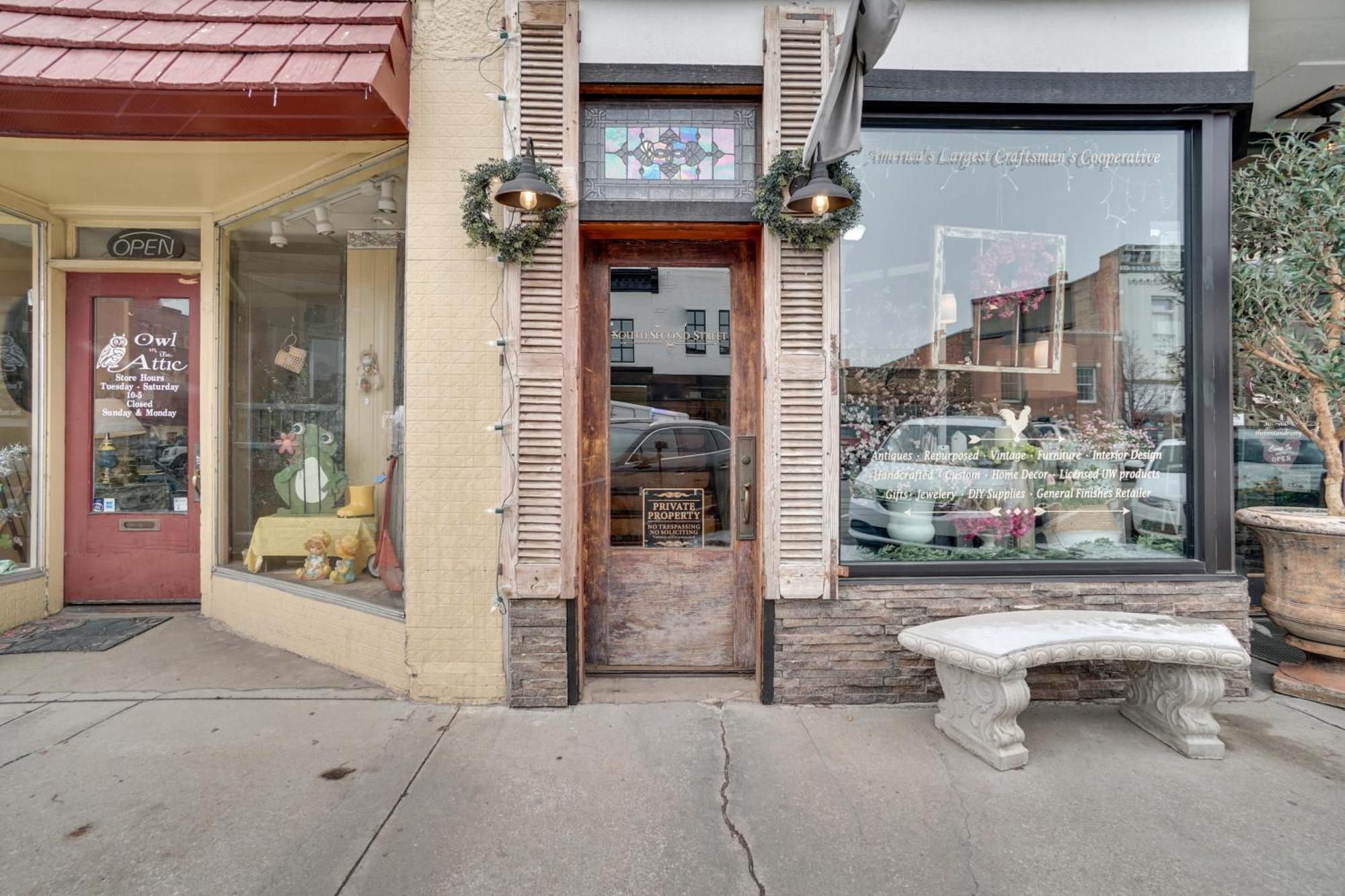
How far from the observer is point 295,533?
452 cm

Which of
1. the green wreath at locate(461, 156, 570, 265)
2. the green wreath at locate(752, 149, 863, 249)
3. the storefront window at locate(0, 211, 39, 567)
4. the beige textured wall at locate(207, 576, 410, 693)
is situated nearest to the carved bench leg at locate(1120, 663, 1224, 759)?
the green wreath at locate(752, 149, 863, 249)

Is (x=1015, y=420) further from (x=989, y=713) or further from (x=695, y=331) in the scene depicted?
(x=695, y=331)

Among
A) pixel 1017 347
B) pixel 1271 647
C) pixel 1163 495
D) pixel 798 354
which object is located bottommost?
pixel 1271 647

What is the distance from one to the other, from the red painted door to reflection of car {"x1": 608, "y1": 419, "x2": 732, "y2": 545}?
360 centimetres

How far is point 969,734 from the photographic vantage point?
9.89 feet

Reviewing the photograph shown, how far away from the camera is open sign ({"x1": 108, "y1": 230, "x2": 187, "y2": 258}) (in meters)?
4.86

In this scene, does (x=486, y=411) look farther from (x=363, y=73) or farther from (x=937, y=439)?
(x=937, y=439)

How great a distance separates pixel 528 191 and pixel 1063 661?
3489 mm

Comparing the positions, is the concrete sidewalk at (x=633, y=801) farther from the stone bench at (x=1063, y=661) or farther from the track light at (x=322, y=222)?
the track light at (x=322, y=222)

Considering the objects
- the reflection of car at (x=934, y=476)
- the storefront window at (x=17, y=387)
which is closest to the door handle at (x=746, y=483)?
the reflection of car at (x=934, y=476)

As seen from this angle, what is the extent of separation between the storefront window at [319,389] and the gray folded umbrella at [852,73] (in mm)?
2764

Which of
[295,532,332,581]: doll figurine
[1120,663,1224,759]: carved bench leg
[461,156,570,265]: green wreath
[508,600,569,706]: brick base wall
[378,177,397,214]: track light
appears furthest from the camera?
[295,532,332,581]: doll figurine

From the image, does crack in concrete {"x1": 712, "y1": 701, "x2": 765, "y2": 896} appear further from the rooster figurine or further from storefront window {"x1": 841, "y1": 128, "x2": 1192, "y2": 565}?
the rooster figurine

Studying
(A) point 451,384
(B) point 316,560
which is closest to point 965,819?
(A) point 451,384
